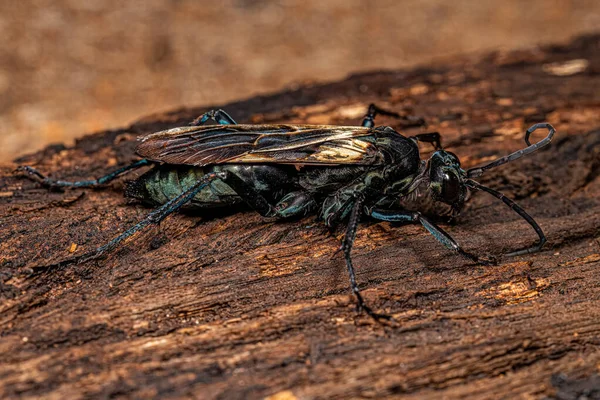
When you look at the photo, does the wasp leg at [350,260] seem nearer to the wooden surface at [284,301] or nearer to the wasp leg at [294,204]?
the wooden surface at [284,301]

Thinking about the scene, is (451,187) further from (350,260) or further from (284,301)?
(284,301)

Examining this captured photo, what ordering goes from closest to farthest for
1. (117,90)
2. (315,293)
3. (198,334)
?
1. (198,334)
2. (315,293)
3. (117,90)

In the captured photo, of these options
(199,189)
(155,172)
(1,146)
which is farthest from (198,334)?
(1,146)

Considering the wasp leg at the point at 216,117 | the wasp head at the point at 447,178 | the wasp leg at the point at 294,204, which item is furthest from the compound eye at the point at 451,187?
the wasp leg at the point at 216,117

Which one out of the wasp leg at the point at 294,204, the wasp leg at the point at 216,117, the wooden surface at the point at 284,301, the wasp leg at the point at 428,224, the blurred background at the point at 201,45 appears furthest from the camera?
the blurred background at the point at 201,45

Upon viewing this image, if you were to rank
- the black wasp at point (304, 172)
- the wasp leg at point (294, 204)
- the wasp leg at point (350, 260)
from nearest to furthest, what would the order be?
the wasp leg at point (350, 260)
the black wasp at point (304, 172)
the wasp leg at point (294, 204)

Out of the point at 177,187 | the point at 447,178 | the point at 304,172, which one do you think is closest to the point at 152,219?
the point at 177,187

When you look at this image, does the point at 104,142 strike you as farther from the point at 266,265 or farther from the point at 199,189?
the point at 266,265

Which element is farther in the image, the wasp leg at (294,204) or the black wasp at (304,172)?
the wasp leg at (294,204)
